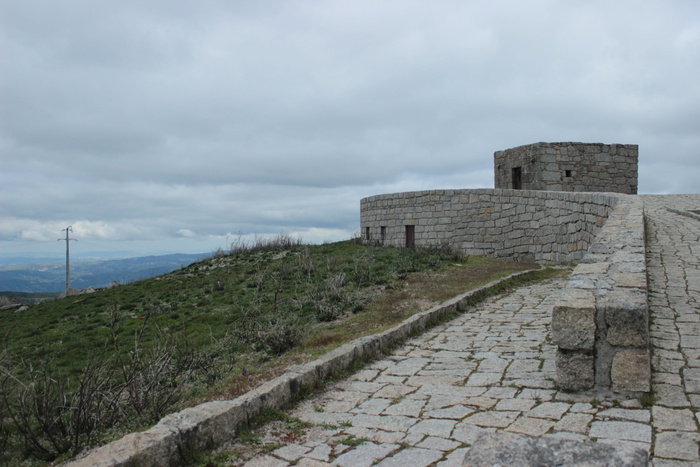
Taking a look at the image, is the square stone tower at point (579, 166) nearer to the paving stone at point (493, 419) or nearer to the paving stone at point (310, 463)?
the paving stone at point (493, 419)

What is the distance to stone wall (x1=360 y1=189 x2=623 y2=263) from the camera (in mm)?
13312

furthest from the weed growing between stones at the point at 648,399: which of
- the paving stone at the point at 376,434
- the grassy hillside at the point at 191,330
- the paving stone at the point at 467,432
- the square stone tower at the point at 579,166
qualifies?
the square stone tower at the point at 579,166

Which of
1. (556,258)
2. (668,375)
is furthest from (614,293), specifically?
(556,258)

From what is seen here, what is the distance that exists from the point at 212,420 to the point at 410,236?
16015 mm

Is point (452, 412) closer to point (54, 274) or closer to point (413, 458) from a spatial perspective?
point (413, 458)

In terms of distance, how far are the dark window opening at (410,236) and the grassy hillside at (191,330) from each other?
Answer: 213 cm

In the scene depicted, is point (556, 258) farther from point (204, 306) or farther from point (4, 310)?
point (4, 310)

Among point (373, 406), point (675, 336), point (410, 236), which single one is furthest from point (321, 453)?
point (410, 236)

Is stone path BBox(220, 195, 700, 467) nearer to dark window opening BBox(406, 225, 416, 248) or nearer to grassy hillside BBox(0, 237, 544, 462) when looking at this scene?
grassy hillside BBox(0, 237, 544, 462)

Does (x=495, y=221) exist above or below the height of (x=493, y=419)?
above

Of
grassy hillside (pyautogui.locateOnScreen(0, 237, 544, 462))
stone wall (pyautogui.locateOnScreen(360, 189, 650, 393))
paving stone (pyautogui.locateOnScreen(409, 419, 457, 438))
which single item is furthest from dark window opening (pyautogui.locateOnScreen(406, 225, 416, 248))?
paving stone (pyautogui.locateOnScreen(409, 419, 457, 438))

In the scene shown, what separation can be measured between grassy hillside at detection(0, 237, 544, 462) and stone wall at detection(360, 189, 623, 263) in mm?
1615

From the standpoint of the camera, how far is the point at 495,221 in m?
16.7

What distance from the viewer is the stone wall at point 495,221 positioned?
1331 centimetres
